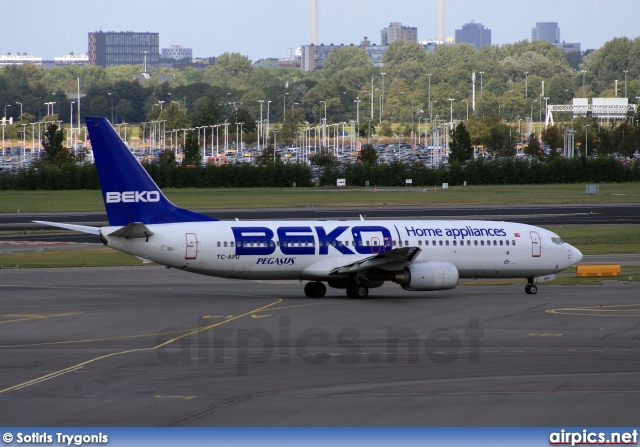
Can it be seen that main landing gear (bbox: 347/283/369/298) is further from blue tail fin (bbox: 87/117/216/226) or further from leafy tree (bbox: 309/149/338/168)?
leafy tree (bbox: 309/149/338/168)

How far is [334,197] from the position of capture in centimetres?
11038

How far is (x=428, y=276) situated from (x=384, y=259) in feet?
6.66

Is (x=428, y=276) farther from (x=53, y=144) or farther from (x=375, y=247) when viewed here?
(x=53, y=144)

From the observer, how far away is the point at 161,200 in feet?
138

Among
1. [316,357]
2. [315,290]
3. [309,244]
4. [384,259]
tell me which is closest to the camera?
[316,357]

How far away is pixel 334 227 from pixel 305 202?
59.3 metres

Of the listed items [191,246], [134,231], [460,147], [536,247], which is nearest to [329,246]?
[191,246]

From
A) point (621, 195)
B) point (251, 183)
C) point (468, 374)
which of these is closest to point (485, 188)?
point (621, 195)

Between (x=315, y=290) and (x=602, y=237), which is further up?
(x=602, y=237)

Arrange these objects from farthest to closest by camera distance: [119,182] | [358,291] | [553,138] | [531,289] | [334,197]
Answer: [553,138], [334,197], [531,289], [358,291], [119,182]

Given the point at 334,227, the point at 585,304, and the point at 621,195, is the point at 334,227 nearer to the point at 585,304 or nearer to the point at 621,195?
the point at 585,304

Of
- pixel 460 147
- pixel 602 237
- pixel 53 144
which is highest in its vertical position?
pixel 53 144

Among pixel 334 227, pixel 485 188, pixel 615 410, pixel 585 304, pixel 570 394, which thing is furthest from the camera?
pixel 485 188

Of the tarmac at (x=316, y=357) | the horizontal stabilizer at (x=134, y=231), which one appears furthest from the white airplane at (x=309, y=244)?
the tarmac at (x=316, y=357)
